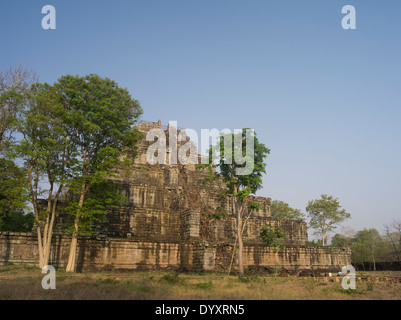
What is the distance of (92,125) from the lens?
17672 mm

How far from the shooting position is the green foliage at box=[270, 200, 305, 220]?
4606cm

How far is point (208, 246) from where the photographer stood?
21.4 meters

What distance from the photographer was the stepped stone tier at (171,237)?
2000cm

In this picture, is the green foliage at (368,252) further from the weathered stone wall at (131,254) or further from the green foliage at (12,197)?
the green foliage at (12,197)

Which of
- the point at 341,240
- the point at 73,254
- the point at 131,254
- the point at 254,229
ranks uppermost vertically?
the point at 254,229

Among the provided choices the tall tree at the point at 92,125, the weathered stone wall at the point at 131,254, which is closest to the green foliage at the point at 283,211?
the weathered stone wall at the point at 131,254

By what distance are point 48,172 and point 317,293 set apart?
16.5 metres

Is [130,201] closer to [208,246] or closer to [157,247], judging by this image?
[157,247]

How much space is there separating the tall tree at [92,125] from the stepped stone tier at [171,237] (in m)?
1.88

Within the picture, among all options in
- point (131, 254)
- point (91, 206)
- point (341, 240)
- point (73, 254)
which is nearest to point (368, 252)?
point (341, 240)

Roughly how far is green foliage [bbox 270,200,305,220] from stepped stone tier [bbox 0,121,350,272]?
1269 cm

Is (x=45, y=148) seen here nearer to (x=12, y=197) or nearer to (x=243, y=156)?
(x=12, y=197)

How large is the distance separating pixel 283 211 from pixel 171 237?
27.5m
